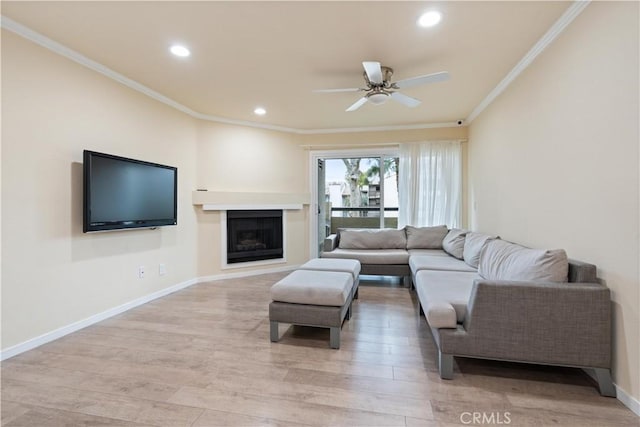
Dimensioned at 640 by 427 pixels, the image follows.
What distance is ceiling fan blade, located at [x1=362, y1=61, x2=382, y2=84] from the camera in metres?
2.42

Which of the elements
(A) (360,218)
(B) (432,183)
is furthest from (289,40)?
(A) (360,218)

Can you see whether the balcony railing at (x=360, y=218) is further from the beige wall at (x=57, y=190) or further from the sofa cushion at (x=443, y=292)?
the beige wall at (x=57, y=190)

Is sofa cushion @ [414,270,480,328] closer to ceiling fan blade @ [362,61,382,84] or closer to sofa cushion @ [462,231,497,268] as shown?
sofa cushion @ [462,231,497,268]

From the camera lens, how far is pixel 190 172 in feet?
14.1

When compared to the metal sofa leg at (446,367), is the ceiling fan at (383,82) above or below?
above

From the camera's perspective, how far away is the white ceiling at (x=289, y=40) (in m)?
2.04

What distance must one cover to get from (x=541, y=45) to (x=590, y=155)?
1.14 m

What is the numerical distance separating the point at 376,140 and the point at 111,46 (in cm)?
379

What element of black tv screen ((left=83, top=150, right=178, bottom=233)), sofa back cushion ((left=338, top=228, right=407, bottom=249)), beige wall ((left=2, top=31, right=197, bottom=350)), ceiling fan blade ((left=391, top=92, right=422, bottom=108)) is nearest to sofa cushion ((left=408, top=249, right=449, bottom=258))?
sofa back cushion ((left=338, top=228, right=407, bottom=249))

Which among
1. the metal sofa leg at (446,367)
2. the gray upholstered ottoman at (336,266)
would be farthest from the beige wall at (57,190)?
the metal sofa leg at (446,367)

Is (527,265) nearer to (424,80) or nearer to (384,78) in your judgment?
(424,80)

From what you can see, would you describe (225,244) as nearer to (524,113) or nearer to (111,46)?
(111,46)

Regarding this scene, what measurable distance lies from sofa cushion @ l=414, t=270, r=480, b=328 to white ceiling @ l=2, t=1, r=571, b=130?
2.02 m

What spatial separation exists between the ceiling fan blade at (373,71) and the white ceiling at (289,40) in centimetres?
20
